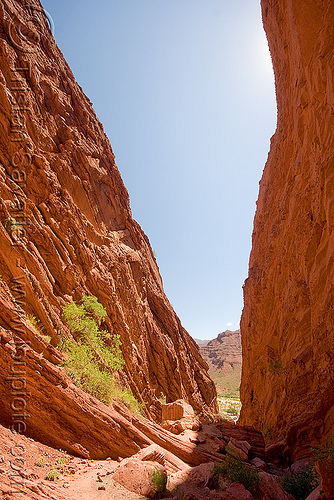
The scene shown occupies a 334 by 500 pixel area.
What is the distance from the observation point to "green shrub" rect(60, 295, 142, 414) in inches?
365

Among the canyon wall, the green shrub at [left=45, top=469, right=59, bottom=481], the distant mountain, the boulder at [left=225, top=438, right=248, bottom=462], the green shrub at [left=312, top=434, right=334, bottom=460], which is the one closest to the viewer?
the green shrub at [left=312, top=434, right=334, bottom=460]

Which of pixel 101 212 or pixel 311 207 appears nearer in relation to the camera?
pixel 311 207

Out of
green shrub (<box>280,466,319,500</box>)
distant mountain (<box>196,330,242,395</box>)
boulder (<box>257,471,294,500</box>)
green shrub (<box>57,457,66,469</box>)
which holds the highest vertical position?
green shrub (<box>57,457,66,469</box>)

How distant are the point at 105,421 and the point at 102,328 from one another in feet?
28.3

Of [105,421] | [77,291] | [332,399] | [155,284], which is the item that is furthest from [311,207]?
[155,284]

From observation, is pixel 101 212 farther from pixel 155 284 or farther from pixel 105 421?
pixel 105 421

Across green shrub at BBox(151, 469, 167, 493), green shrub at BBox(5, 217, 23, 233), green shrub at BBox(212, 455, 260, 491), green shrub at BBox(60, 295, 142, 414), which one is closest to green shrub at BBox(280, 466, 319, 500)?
green shrub at BBox(212, 455, 260, 491)

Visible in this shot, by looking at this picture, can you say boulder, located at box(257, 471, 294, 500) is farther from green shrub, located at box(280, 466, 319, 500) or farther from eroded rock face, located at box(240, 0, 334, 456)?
eroded rock face, located at box(240, 0, 334, 456)

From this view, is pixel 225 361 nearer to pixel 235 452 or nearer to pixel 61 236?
pixel 235 452

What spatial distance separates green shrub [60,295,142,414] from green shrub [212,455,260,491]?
422cm

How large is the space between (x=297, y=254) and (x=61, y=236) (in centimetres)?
1279

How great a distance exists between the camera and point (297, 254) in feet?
37.0

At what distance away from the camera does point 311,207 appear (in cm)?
1023

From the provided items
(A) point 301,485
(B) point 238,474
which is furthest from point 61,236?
(A) point 301,485
